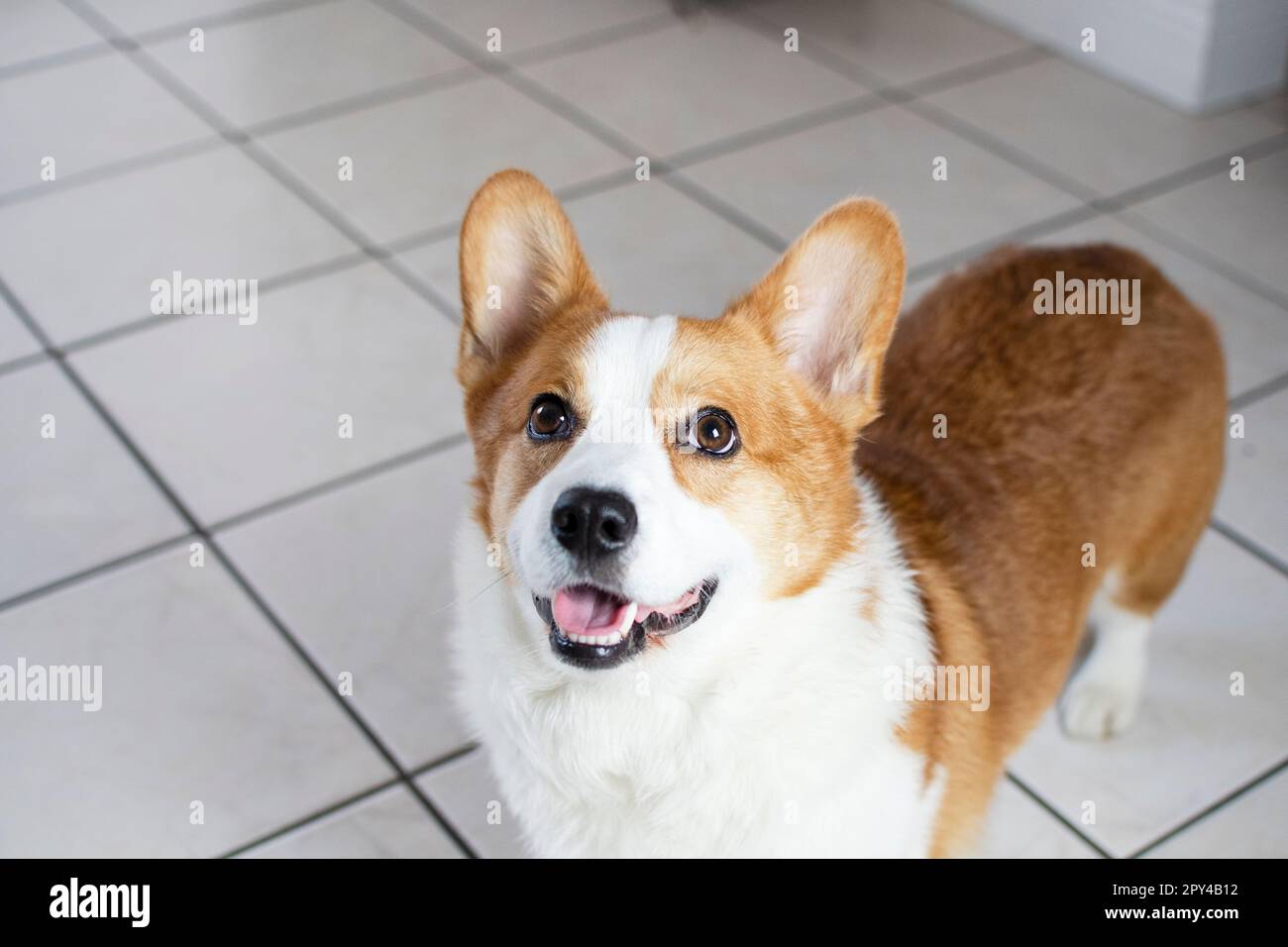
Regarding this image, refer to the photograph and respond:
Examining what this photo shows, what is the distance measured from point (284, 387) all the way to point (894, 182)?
56.9 inches

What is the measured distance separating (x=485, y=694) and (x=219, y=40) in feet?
9.30

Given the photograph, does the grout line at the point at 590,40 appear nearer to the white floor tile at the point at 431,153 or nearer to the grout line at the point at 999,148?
the white floor tile at the point at 431,153

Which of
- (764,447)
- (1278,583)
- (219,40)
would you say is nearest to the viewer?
(764,447)

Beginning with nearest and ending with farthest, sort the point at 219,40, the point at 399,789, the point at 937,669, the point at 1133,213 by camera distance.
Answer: the point at 937,669 < the point at 399,789 < the point at 1133,213 < the point at 219,40

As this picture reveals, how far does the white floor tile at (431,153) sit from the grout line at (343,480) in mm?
731

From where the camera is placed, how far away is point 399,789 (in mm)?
1913

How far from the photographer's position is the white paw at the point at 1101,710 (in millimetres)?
1994

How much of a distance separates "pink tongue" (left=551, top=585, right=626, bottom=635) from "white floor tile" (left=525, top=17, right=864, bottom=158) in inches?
83.5

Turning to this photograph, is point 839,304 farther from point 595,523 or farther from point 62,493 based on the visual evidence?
point 62,493

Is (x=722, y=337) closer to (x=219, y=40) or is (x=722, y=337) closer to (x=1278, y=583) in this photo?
(x=1278, y=583)

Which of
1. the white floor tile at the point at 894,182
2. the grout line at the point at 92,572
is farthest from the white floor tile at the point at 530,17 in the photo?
the grout line at the point at 92,572

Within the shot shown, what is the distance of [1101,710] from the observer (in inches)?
78.6
